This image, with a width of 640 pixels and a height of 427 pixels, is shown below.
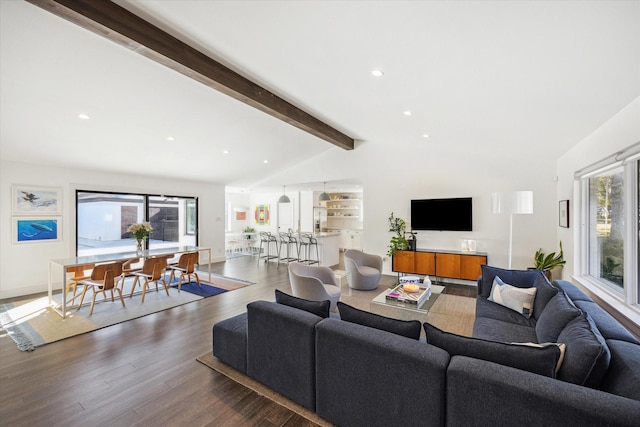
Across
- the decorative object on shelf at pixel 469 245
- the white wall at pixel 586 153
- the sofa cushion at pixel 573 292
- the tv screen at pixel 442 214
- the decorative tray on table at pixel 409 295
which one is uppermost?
the white wall at pixel 586 153

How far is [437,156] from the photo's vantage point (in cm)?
616

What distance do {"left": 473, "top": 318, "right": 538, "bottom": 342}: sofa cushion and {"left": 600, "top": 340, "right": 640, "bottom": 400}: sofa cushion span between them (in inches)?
35.5

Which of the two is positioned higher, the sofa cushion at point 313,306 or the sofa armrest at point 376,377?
the sofa cushion at point 313,306

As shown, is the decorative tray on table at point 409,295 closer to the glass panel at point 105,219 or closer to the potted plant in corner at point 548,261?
the potted plant in corner at point 548,261

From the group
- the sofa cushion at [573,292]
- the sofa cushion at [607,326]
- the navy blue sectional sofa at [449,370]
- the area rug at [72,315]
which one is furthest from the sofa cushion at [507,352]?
the area rug at [72,315]

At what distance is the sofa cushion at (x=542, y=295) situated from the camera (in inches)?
109

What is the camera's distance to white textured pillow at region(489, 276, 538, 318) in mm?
3066

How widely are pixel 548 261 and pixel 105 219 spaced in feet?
30.0

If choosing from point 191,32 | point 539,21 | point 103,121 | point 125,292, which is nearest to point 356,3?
point 539,21

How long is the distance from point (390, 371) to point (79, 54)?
4096mm

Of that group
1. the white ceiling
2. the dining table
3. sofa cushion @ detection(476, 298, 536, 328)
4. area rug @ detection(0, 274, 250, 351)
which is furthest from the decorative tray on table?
the dining table

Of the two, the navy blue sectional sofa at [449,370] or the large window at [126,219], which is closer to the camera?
the navy blue sectional sofa at [449,370]

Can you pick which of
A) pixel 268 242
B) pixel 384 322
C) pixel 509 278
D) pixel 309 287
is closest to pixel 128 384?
pixel 309 287

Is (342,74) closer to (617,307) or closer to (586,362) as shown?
(586,362)
